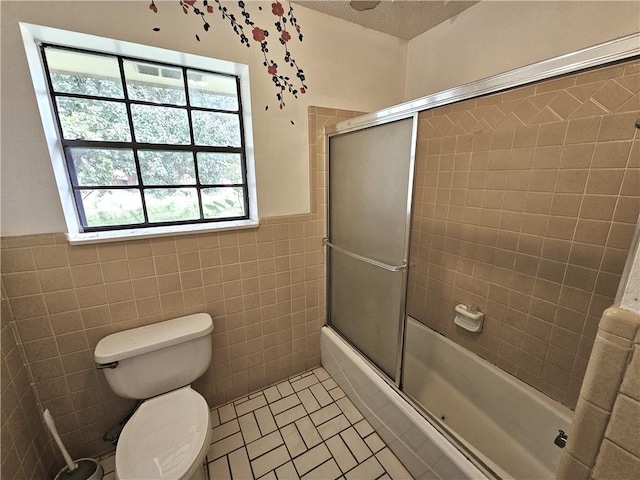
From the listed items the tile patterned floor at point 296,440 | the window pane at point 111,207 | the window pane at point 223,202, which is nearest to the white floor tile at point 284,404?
the tile patterned floor at point 296,440

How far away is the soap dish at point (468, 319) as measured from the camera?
65.2 inches

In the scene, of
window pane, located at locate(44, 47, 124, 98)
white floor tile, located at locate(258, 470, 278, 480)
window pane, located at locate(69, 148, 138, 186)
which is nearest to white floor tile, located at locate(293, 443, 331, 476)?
white floor tile, located at locate(258, 470, 278, 480)

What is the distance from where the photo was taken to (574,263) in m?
1.25

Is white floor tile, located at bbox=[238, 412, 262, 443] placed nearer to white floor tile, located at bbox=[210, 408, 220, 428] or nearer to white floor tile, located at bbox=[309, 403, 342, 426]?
white floor tile, located at bbox=[210, 408, 220, 428]

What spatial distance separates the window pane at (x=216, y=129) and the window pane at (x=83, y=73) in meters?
0.35

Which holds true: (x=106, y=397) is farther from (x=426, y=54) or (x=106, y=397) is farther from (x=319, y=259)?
(x=426, y=54)

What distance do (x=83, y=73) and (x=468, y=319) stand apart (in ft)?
8.09

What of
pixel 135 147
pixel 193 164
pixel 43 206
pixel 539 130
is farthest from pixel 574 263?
pixel 43 206

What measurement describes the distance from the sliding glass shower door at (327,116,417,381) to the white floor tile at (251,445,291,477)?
0.69 metres

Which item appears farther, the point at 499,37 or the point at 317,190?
the point at 317,190

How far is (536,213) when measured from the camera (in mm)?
1369

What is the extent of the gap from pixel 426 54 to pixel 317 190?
117 cm

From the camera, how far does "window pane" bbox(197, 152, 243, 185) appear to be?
59.5 inches

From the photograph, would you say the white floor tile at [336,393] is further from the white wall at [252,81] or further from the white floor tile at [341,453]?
the white wall at [252,81]
